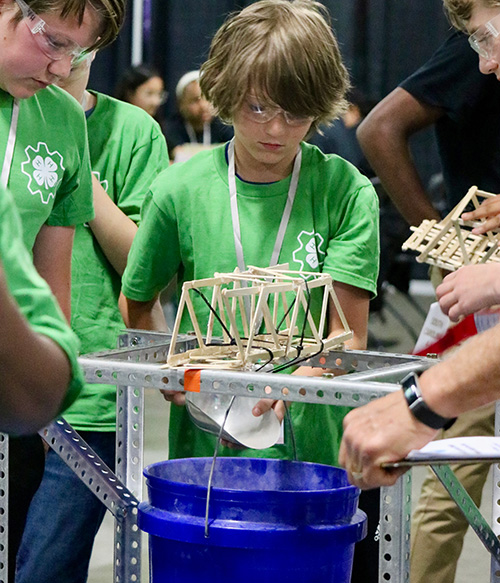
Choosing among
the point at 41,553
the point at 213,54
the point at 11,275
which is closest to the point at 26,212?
the point at 213,54

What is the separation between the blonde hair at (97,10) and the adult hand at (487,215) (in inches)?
29.8

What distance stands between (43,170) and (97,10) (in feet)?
0.96

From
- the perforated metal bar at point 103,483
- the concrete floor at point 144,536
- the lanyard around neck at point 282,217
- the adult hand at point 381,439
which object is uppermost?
the lanyard around neck at point 282,217

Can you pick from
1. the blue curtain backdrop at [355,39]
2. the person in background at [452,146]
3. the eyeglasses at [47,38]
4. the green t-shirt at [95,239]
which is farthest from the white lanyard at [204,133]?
the eyeglasses at [47,38]

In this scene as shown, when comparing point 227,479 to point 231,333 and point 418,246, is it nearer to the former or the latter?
point 231,333

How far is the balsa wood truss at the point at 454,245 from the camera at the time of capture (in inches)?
73.5

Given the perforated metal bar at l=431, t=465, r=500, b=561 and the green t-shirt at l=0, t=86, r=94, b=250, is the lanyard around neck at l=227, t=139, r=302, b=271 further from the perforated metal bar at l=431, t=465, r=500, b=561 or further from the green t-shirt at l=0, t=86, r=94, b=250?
the perforated metal bar at l=431, t=465, r=500, b=561

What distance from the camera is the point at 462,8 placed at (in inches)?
79.9

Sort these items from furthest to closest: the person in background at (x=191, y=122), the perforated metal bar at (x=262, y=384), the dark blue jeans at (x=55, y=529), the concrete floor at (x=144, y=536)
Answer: the person in background at (x=191, y=122) → the concrete floor at (x=144, y=536) → the dark blue jeans at (x=55, y=529) → the perforated metal bar at (x=262, y=384)

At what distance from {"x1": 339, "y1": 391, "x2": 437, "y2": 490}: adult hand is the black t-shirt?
1.20 metres

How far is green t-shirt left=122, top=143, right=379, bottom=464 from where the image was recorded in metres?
1.90

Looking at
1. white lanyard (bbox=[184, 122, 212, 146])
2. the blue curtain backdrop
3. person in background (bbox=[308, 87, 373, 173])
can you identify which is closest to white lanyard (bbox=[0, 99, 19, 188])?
person in background (bbox=[308, 87, 373, 173])

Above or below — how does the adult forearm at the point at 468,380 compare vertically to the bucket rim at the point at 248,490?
above

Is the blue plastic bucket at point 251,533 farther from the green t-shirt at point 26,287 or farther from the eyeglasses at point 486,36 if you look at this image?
the eyeglasses at point 486,36
